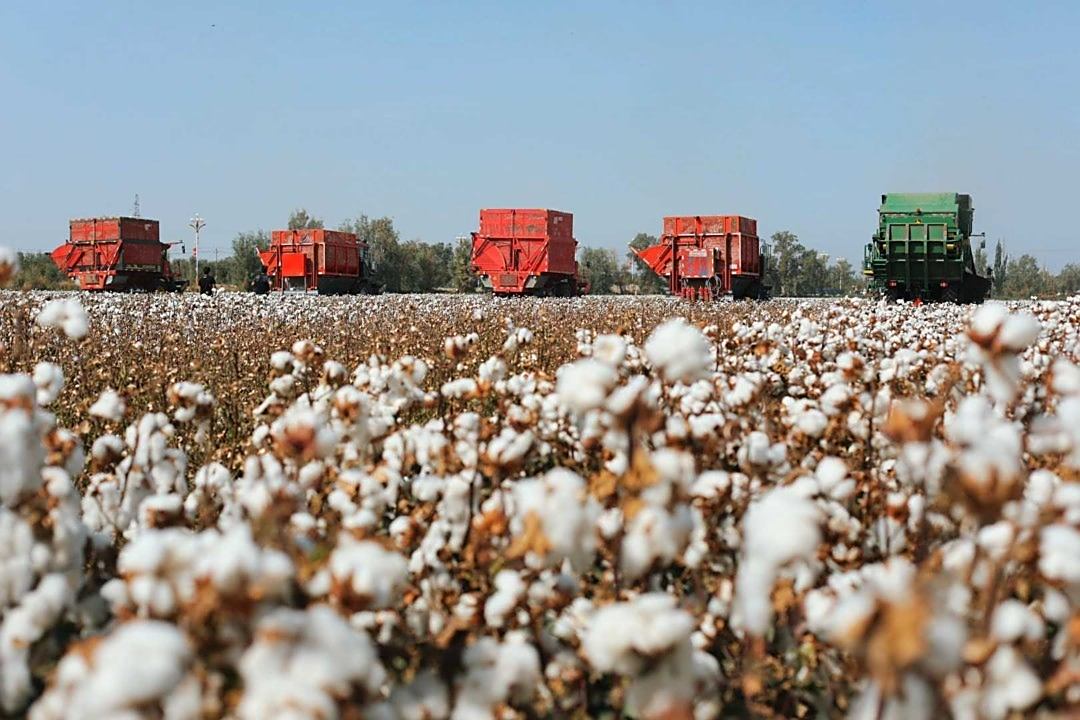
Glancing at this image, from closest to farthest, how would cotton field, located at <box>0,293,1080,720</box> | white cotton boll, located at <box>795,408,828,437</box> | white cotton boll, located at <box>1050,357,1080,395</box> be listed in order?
cotton field, located at <box>0,293,1080,720</box> < white cotton boll, located at <box>1050,357,1080,395</box> < white cotton boll, located at <box>795,408,828,437</box>

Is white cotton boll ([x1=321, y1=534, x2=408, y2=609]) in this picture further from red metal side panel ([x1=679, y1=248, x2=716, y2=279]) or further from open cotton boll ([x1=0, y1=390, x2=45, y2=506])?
red metal side panel ([x1=679, y1=248, x2=716, y2=279])

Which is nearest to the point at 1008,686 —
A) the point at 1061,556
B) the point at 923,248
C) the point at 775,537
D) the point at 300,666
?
the point at 1061,556

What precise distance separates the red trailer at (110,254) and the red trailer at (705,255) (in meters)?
16.1

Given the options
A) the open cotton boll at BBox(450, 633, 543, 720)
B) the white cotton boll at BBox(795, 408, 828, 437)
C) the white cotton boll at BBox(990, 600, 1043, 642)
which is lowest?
the open cotton boll at BBox(450, 633, 543, 720)

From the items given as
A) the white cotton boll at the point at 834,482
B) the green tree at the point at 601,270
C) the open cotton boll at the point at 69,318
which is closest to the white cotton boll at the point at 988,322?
the white cotton boll at the point at 834,482

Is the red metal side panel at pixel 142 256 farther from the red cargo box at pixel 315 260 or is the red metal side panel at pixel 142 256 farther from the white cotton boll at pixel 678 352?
the white cotton boll at pixel 678 352

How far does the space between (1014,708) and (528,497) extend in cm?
79

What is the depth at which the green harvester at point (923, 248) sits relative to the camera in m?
23.3

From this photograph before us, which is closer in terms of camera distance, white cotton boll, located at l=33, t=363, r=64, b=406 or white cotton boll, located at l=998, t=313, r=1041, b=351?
white cotton boll, located at l=998, t=313, r=1041, b=351

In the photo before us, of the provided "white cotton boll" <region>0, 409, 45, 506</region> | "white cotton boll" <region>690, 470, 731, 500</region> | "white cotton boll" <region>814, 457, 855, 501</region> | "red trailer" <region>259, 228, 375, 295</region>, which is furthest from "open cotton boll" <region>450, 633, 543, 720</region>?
"red trailer" <region>259, 228, 375, 295</region>

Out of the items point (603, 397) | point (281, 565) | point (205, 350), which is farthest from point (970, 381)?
point (205, 350)

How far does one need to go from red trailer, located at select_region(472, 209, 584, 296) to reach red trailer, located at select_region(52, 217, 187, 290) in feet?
35.3

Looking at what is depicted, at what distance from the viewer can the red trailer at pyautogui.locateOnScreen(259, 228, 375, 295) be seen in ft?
113

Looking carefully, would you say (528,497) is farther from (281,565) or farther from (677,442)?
(677,442)
